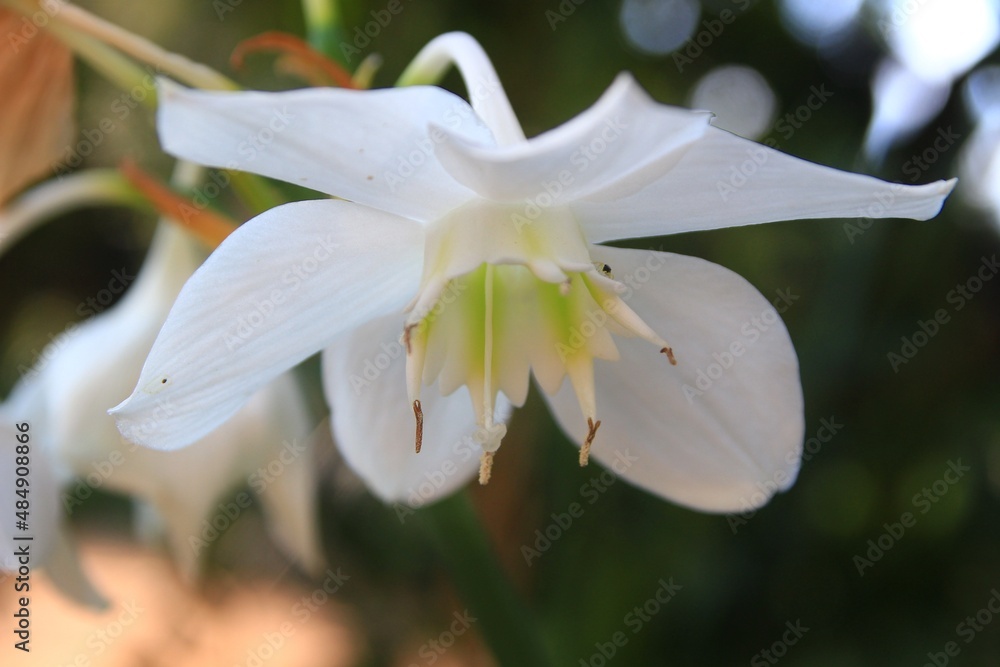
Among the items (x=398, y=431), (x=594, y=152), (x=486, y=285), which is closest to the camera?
(x=594, y=152)

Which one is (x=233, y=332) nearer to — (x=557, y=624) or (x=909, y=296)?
(x=557, y=624)

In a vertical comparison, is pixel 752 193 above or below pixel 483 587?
above

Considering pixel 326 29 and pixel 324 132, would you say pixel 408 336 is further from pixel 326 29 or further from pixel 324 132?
pixel 326 29

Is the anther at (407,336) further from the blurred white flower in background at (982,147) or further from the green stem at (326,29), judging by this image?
the blurred white flower in background at (982,147)

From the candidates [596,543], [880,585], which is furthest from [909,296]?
[596,543]

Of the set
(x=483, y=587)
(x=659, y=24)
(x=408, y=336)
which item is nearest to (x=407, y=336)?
(x=408, y=336)

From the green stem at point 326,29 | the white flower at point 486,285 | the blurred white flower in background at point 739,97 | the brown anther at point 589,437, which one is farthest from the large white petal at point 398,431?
the blurred white flower in background at point 739,97
